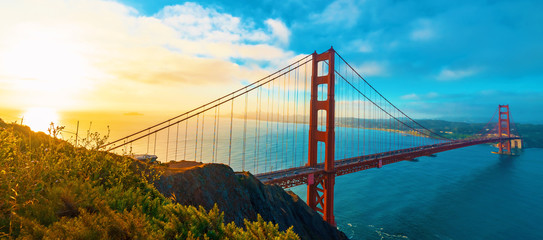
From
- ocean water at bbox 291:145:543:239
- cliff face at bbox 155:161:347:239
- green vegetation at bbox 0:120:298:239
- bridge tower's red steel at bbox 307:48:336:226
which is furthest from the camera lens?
ocean water at bbox 291:145:543:239

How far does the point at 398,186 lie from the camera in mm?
51500

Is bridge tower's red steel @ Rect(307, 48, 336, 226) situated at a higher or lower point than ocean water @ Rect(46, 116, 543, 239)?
higher

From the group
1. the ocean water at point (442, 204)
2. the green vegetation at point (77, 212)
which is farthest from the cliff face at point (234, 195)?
the ocean water at point (442, 204)

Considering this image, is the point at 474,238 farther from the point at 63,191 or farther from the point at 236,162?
the point at 236,162

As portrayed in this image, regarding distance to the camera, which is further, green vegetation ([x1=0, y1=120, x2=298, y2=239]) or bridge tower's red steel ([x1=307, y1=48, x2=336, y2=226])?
bridge tower's red steel ([x1=307, y1=48, x2=336, y2=226])

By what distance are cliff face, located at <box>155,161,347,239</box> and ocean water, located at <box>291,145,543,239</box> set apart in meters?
14.5

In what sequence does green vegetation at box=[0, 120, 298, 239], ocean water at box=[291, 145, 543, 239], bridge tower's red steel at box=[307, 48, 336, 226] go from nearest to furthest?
green vegetation at box=[0, 120, 298, 239] < bridge tower's red steel at box=[307, 48, 336, 226] < ocean water at box=[291, 145, 543, 239]

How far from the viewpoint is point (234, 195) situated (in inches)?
605

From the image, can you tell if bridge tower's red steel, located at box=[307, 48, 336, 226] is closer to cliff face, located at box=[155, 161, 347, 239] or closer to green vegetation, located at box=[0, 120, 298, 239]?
cliff face, located at box=[155, 161, 347, 239]

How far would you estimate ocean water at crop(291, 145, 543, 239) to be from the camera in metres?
30.9

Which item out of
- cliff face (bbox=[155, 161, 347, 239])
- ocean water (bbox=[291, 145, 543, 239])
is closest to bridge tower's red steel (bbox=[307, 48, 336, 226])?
cliff face (bbox=[155, 161, 347, 239])

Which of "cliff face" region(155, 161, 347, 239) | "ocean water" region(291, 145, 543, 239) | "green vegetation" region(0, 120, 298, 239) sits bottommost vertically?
"ocean water" region(291, 145, 543, 239)

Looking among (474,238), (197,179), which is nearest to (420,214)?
(474,238)

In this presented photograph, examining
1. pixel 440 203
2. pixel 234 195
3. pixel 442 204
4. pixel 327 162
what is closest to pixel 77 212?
pixel 234 195
